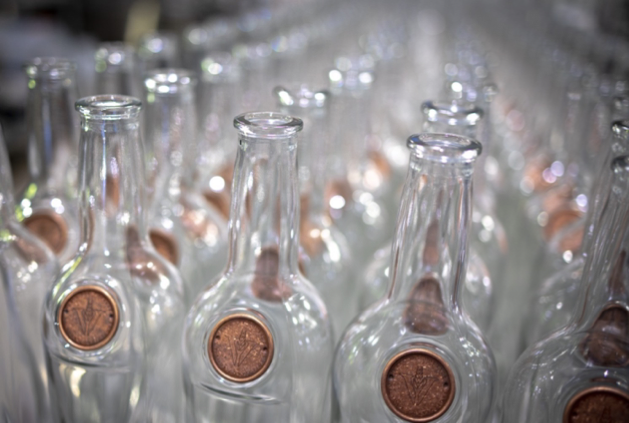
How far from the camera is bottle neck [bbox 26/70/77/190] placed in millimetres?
719

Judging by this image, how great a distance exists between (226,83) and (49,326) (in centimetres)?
44

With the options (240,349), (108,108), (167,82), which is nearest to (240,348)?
(240,349)

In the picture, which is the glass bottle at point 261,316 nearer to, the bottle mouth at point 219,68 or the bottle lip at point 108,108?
the bottle lip at point 108,108

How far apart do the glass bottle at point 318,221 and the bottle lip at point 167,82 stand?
0.34ft

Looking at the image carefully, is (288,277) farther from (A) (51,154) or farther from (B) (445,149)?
(A) (51,154)

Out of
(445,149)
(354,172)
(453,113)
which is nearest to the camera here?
(445,149)

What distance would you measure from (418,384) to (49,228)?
17.9 inches

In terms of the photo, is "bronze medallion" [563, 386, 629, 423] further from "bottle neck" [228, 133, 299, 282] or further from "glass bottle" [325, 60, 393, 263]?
"glass bottle" [325, 60, 393, 263]

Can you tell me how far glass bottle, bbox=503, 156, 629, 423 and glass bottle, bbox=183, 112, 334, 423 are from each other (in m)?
0.17

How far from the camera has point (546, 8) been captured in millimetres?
2508

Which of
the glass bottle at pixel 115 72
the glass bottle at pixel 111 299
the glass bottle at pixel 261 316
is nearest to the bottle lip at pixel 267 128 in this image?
the glass bottle at pixel 261 316

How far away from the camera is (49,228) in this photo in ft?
2.42

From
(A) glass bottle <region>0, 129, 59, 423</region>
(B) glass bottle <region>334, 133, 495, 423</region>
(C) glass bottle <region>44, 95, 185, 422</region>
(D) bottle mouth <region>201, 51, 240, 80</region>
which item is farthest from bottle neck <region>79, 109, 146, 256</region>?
(D) bottle mouth <region>201, 51, 240, 80</region>

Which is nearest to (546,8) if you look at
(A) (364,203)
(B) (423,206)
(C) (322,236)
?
(A) (364,203)
